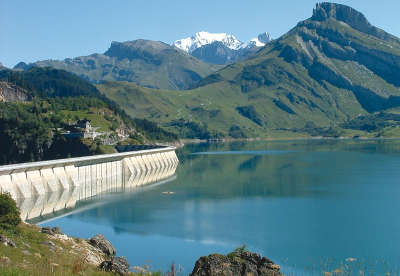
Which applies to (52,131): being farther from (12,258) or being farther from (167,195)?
(12,258)

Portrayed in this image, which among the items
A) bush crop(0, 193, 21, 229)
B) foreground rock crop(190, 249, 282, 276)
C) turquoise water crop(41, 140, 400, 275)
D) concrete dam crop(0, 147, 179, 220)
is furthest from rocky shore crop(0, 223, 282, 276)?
concrete dam crop(0, 147, 179, 220)

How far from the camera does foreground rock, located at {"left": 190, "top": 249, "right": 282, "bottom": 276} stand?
80.8 ft

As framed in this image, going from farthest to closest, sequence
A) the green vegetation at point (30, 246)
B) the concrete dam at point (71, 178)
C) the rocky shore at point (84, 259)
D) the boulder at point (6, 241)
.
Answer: the concrete dam at point (71, 178) → the boulder at point (6, 241) → the green vegetation at point (30, 246) → the rocky shore at point (84, 259)

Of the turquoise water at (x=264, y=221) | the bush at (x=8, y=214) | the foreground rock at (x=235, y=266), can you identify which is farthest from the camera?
the turquoise water at (x=264, y=221)

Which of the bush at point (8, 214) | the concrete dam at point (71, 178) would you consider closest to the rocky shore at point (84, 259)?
the bush at point (8, 214)

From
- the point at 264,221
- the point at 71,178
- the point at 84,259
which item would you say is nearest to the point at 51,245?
the point at 84,259

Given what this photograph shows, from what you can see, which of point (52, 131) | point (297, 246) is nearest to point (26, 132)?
point (52, 131)

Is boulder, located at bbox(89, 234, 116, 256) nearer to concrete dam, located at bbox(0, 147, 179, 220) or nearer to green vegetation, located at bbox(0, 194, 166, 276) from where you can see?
green vegetation, located at bbox(0, 194, 166, 276)

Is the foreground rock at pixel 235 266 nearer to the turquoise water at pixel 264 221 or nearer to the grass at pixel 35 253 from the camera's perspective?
the turquoise water at pixel 264 221

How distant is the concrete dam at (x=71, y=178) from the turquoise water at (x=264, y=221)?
7523 millimetres

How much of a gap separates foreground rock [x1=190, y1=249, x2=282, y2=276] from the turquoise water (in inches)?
214

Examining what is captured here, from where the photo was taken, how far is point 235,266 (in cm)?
2538

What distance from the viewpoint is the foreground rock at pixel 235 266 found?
2462 centimetres

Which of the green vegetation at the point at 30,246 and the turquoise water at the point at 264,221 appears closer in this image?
the green vegetation at the point at 30,246
